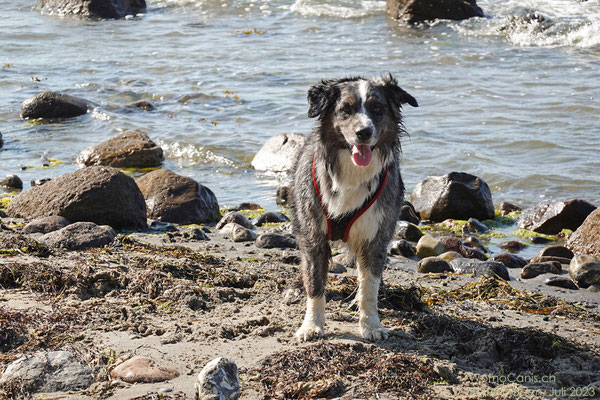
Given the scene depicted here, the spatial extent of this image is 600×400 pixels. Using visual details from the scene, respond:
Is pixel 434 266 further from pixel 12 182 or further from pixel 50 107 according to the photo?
pixel 50 107

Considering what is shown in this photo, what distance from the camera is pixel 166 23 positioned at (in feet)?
72.6

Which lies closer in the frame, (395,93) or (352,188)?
(352,188)

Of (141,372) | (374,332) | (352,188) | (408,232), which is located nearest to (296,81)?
(408,232)

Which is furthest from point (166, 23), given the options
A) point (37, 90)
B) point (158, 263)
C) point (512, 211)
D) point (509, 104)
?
point (158, 263)

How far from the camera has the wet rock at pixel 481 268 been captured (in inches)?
273

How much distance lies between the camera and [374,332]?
5066 mm

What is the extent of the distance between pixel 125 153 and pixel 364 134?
6867mm

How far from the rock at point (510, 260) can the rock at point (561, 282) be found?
652 millimetres

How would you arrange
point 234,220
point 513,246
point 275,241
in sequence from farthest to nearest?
point 234,220, point 513,246, point 275,241

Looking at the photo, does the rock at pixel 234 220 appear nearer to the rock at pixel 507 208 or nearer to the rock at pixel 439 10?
the rock at pixel 507 208

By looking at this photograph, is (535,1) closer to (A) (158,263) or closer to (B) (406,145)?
(B) (406,145)

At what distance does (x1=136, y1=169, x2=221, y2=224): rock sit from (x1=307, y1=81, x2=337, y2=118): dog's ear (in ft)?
12.0

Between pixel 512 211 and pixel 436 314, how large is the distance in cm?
415

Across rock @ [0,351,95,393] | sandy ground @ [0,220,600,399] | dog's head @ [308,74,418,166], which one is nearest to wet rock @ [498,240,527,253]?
sandy ground @ [0,220,600,399]
